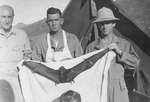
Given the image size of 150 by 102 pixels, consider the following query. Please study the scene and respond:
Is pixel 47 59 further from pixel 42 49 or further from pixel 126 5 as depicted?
pixel 126 5

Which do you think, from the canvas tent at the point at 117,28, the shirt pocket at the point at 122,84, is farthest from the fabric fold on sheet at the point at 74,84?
the canvas tent at the point at 117,28

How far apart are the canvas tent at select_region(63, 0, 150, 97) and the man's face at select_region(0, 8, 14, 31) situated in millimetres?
672

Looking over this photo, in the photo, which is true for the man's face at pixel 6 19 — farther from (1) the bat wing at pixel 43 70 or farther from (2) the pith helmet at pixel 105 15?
(2) the pith helmet at pixel 105 15

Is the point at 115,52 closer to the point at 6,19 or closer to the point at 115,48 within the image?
the point at 115,48

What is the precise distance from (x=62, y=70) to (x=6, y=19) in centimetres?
85

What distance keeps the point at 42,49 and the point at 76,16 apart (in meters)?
0.71

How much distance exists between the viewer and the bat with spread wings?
Answer: 115 inches

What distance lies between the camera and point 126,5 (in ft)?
10.8

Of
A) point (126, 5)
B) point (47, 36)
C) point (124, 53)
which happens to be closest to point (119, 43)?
point (124, 53)

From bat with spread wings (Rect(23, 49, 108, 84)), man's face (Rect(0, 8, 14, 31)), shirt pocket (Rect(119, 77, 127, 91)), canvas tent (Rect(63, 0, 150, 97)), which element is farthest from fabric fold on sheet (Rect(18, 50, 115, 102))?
man's face (Rect(0, 8, 14, 31))

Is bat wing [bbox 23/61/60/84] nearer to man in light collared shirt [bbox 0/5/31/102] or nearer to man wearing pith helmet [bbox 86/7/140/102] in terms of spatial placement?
man in light collared shirt [bbox 0/5/31/102]

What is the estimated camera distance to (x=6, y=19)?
3.13m

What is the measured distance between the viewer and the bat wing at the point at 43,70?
2.93 metres

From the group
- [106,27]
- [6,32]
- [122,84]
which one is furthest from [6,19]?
[122,84]
